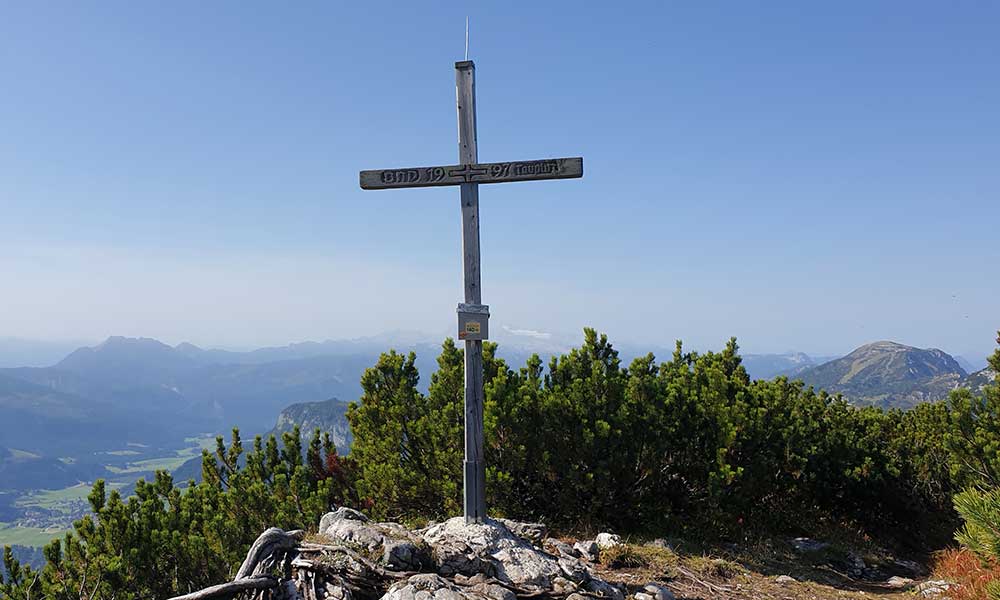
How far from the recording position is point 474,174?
6.64 m

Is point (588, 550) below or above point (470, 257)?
below

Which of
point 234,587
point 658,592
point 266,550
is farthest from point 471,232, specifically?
point 658,592

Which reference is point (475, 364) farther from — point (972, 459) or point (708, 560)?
point (972, 459)

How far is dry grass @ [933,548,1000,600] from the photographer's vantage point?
20.7 feet

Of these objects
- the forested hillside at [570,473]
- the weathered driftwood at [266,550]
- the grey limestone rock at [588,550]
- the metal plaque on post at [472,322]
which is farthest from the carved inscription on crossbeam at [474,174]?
the grey limestone rock at [588,550]

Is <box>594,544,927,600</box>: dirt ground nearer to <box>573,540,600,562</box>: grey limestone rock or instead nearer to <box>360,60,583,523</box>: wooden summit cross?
<box>573,540,600,562</box>: grey limestone rock

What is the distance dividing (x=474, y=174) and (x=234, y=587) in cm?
475

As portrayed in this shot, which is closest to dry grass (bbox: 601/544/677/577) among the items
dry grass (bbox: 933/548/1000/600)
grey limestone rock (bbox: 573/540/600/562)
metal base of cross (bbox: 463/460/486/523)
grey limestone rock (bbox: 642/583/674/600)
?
grey limestone rock (bbox: 573/540/600/562)

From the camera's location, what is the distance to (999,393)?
9.99 meters

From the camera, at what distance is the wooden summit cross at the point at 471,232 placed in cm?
652

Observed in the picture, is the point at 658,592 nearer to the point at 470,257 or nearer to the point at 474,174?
the point at 470,257

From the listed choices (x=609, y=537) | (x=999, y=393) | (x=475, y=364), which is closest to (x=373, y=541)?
(x=475, y=364)

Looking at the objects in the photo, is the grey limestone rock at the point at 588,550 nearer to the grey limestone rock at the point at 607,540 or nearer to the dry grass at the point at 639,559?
the dry grass at the point at 639,559

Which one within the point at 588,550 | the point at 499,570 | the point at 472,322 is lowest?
the point at 588,550
